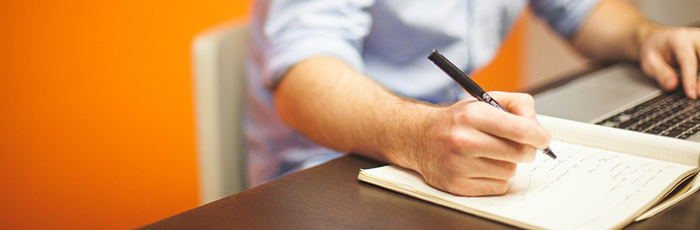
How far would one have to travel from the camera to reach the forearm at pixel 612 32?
1.08m

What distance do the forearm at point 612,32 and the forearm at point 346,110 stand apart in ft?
1.91

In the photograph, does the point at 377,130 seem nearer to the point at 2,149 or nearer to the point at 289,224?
the point at 289,224

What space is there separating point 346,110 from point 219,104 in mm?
301

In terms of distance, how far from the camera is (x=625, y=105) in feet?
2.73

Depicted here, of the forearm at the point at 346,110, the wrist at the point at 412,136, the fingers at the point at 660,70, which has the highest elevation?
the fingers at the point at 660,70

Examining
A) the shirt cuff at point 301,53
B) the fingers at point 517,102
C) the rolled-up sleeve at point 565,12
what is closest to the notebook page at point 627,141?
the fingers at point 517,102

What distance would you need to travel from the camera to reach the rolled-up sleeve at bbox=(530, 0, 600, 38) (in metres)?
1.22

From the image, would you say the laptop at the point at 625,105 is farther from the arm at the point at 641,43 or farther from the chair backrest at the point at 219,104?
the chair backrest at the point at 219,104

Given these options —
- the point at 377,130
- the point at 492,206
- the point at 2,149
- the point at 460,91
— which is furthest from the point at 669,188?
the point at 2,149

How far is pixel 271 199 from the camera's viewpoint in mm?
554

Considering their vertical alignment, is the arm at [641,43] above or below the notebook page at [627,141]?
above

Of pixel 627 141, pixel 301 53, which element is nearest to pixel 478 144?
pixel 627 141

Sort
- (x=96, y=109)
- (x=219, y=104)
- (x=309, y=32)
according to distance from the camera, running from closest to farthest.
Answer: (x=309, y=32), (x=219, y=104), (x=96, y=109)

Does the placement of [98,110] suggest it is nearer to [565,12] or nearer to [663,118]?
[565,12]
